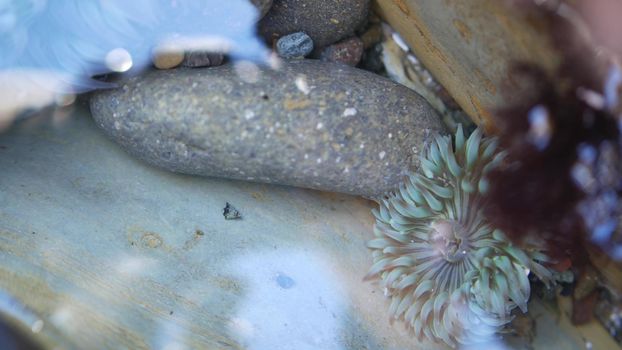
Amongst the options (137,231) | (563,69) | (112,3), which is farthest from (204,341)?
(563,69)

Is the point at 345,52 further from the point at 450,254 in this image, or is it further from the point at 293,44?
the point at 450,254

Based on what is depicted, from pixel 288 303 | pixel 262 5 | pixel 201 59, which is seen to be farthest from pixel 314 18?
pixel 288 303

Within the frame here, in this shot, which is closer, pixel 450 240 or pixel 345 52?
pixel 450 240

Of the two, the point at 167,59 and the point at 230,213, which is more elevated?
the point at 167,59

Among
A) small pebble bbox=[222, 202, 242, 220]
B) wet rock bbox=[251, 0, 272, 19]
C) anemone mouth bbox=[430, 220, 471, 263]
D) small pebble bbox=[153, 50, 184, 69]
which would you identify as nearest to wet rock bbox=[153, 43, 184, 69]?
small pebble bbox=[153, 50, 184, 69]

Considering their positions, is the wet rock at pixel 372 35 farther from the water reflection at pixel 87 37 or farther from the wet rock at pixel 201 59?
the wet rock at pixel 201 59

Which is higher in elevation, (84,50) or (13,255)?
(84,50)

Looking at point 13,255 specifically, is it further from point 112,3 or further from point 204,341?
point 112,3

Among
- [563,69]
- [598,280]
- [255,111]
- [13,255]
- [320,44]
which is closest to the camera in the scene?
[563,69]
